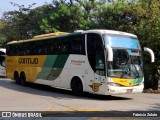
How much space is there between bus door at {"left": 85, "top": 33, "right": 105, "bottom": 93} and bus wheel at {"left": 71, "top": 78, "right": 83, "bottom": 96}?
706 mm

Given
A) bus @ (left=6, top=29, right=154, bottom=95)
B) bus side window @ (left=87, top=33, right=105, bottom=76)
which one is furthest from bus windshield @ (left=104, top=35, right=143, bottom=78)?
bus side window @ (left=87, top=33, right=105, bottom=76)

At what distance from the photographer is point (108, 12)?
28.4 metres

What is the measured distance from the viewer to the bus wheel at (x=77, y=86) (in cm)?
1816

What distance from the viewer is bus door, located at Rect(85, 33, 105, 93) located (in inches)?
650

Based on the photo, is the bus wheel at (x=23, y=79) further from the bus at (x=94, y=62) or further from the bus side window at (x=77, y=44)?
the bus side window at (x=77, y=44)

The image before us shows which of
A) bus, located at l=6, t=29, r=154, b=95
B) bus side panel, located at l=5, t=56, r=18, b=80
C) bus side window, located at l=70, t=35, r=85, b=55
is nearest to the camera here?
bus, located at l=6, t=29, r=154, b=95

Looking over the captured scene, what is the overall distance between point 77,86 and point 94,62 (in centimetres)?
212

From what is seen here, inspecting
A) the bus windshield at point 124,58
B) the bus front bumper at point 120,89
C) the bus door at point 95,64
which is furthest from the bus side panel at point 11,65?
the bus front bumper at point 120,89

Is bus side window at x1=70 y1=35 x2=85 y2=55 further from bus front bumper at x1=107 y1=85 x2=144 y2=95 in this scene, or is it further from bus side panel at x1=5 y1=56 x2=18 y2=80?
bus side panel at x1=5 y1=56 x2=18 y2=80

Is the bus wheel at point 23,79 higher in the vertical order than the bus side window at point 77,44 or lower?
lower

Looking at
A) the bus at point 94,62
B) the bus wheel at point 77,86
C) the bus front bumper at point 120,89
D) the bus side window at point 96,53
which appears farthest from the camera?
the bus wheel at point 77,86

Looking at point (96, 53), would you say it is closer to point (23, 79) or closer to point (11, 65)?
point (23, 79)

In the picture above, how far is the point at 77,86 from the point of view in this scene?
60.5 ft

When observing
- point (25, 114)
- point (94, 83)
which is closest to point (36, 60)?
point (94, 83)
